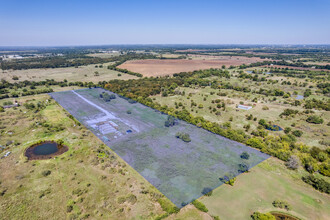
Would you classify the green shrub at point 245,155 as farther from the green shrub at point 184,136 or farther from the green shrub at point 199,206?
the green shrub at point 199,206

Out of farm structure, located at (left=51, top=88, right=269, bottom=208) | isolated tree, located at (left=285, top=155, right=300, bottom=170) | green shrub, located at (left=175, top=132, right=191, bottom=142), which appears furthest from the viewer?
green shrub, located at (left=175, top=132, right=191, bottom=142)

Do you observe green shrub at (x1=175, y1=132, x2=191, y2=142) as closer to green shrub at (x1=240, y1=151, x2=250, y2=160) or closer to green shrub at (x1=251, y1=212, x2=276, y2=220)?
green shrub at (x1=240, y1=151, x2=250, y2=160)

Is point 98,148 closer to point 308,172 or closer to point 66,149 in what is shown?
point 66,149

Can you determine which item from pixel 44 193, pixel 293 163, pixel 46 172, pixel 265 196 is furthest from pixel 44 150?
pixel 293 163

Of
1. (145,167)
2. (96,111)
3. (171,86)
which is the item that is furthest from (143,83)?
(145,167)

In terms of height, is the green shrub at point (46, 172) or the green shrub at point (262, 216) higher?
the green shrub at point (46, 172)

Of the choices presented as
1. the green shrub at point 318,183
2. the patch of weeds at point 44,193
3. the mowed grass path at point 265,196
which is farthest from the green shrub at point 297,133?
the patch of weeds at point 44,193

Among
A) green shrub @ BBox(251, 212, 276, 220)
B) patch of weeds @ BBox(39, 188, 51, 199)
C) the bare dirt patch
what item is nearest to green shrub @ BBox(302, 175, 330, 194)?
green shrub @ BBox(251, 212, 276, 220)
